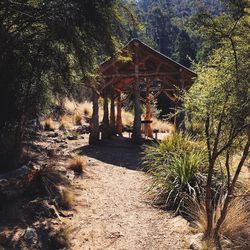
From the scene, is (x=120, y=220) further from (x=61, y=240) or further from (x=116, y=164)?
(x=116, y=164)

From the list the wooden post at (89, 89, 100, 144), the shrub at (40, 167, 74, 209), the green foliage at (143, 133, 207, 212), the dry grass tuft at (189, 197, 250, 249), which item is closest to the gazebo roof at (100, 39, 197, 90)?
the wooden post at (89, 89, 100, 144)

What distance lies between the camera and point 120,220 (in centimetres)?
607

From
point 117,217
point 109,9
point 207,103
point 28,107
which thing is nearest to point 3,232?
point 117,217

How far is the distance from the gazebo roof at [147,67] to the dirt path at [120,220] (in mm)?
6002

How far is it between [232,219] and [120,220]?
5.83 feet

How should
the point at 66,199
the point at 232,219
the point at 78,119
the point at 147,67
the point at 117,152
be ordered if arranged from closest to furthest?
the point at 232,219
the point at 66,199
the point at 117,152
the point at 147,67
the point at 78,119

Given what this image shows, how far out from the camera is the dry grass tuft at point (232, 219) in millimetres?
5336

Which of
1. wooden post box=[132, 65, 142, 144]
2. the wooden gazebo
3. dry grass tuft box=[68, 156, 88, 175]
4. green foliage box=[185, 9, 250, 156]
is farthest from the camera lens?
wooden post box=[132, 65, 142, 144]

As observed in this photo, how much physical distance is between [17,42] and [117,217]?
145 inches

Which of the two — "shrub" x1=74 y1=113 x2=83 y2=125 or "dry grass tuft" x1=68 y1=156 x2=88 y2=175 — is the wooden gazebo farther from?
"dry grass tuft" x1=68 y1=156 x2=88 y2=175

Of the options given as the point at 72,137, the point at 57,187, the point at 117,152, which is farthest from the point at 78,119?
the point at 57,187

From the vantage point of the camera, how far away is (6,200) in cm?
583

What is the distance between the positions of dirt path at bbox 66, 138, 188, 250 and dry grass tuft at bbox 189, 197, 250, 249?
0.27 metres

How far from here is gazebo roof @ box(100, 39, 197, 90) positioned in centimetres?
1357
